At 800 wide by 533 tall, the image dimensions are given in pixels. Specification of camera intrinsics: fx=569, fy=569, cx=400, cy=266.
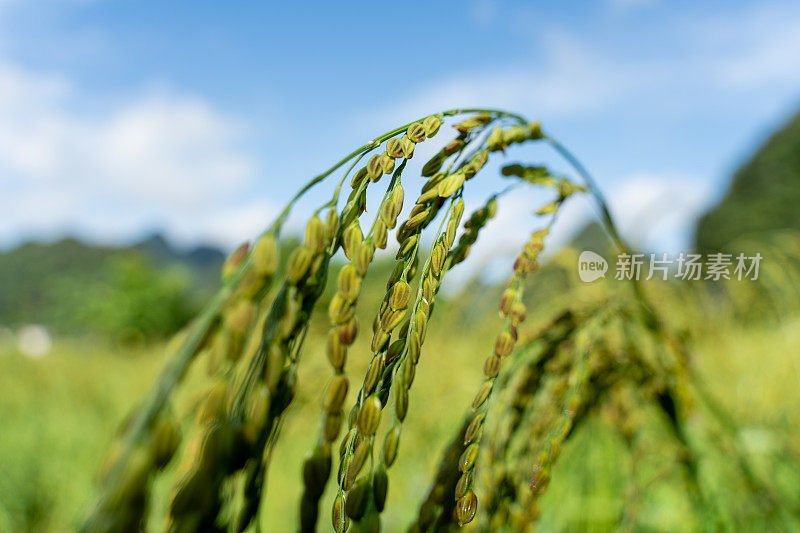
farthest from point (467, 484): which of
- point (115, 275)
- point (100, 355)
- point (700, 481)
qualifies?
point (115, 275)

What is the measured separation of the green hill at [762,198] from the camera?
49.4 ft

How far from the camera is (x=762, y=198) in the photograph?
54.0ft

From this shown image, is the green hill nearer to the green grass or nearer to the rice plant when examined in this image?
A: the green grass

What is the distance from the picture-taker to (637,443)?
100 centimetres

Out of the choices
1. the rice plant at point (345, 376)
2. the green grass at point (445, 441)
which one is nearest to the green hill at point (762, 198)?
the green grass at point (445, 441)

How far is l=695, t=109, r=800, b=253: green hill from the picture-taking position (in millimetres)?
15067

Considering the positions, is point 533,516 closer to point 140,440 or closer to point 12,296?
point 140,440

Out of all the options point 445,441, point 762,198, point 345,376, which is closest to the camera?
point 345,376

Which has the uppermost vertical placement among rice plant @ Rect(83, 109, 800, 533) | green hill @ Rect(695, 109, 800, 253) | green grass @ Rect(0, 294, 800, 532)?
rice plant @ Rect(83, 109, 800, 533)

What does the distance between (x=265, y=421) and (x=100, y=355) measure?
366 inches

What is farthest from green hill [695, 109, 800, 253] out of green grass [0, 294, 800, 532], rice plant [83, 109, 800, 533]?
rice plant [83, 109, 800, 533]

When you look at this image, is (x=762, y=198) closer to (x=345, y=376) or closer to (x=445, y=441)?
(x=445, y=441)

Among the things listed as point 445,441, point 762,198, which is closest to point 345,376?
point 445,441

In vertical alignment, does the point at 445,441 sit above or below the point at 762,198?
above
